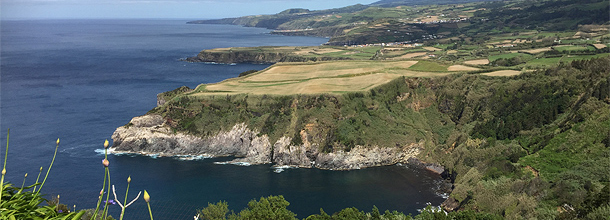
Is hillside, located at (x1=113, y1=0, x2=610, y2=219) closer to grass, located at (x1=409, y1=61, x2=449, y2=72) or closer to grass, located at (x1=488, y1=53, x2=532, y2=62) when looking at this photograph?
grass, located at (x1=409, y1=61, x2=449, y2=72)

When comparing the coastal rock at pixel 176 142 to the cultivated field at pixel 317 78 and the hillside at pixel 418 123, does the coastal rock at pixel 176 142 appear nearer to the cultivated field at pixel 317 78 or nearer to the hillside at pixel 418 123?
the hillside at pixel 418 123

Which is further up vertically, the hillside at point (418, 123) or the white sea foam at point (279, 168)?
the hillside at point (418, 123)

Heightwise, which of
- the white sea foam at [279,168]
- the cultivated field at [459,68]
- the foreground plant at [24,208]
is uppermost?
the foreground plant at [24,208]

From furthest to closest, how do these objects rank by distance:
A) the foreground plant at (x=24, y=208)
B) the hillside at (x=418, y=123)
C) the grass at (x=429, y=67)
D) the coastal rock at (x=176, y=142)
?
the grass at (x=429, y=67) → the coastal rock at (x=176, y=142) → the hillside at (x=418, y=123) → the foreground plant at (x=24, y=208)

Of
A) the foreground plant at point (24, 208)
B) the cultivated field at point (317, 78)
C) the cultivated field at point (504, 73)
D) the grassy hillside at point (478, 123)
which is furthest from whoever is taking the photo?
the cultivated field at point (504, 73)

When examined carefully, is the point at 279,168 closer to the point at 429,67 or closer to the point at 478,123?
the point at 478,123

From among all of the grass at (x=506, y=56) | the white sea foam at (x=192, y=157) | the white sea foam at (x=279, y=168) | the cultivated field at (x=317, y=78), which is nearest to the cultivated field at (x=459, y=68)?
the cultivated field at (x=317, y=78)

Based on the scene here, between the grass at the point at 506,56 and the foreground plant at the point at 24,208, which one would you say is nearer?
the foreground plant at the point at 24,208
